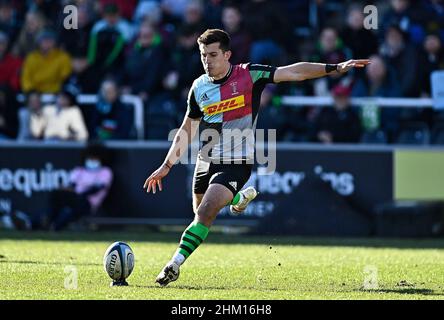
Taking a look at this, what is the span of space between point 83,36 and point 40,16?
1.48 metres

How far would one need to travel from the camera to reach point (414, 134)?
722 inches

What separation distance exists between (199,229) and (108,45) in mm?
10277

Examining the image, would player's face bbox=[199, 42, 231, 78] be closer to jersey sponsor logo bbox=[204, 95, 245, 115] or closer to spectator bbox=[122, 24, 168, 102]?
jersey sponsor logo bbox=[204, 95, 245, 115]

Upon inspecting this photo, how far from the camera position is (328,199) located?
1744 cm

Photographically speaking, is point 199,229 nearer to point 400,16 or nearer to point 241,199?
point 241,199

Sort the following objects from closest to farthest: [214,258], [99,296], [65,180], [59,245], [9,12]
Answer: [99,296], [214,258], [59,245], [65,180], [9,12]

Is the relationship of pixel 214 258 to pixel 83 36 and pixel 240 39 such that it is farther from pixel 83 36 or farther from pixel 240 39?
pixel 83 36

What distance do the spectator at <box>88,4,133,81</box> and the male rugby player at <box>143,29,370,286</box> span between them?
9163 mm

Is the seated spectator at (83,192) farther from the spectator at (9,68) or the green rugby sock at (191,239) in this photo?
the green rugby sock at (191,239)

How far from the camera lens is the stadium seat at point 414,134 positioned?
18.2 meters

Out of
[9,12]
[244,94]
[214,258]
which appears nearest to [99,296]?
[244,94]

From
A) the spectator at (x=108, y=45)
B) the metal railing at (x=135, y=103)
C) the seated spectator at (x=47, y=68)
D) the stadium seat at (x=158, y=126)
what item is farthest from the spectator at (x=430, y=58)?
the seated spectator at (x=47, y=68)

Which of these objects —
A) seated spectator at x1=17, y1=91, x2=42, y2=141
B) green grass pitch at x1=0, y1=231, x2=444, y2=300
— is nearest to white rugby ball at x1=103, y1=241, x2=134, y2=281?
green grass pitch at x1=0, y1=231, x2=444, y2=300
